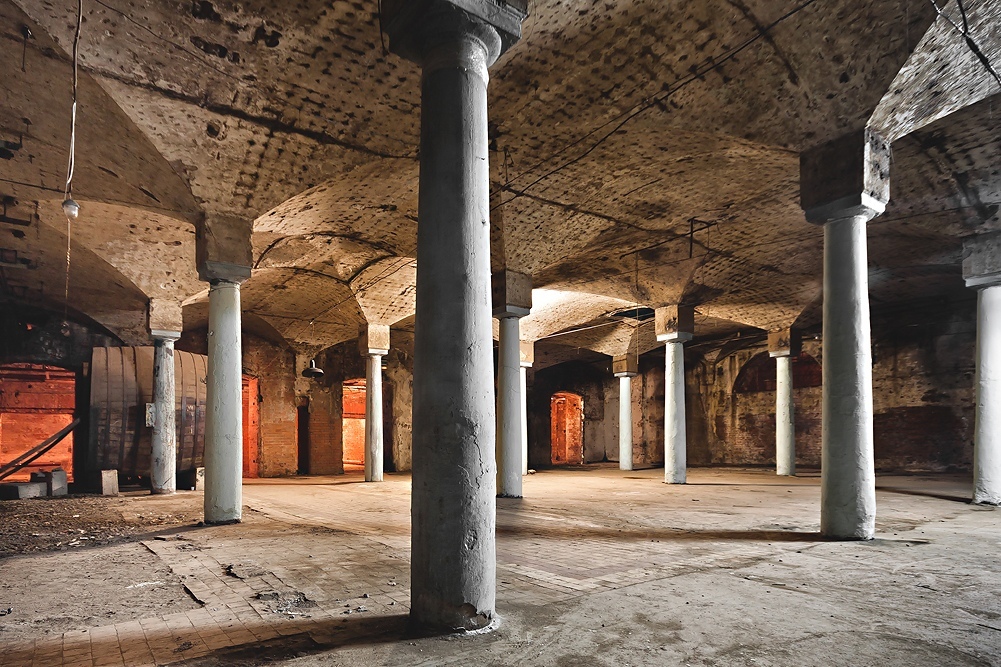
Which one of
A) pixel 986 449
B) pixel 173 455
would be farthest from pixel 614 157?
pixel 173 455

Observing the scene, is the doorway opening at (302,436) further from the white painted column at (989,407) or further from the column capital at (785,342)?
the white painted column at (989,407)

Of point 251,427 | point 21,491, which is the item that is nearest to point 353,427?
point 251,427

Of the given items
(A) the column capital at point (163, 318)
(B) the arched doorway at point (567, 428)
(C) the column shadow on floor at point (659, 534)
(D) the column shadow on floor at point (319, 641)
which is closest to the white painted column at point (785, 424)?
(C) the column shadow on floor at point (659, 534)

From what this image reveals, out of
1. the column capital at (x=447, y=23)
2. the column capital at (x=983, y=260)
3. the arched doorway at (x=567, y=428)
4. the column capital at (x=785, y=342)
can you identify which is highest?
the column capital at (x=447, y=23)

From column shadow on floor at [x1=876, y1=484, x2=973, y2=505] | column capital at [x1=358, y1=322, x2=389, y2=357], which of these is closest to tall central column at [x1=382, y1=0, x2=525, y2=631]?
column shadow on floor at [x1=876, y1=484, x2=973, y2=505]

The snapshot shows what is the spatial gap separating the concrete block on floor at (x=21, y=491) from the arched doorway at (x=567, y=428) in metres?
16.2

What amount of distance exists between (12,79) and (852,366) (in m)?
8.31

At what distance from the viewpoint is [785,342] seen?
14422mm

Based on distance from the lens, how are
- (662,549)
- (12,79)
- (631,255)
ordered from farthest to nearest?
(631,255), (12,79), (662,549)

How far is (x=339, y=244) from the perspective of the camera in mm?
10594

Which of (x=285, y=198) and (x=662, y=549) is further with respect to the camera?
(x=285, y=198)

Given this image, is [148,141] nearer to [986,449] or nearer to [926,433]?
[986,449]

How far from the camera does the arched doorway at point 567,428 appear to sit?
23375mm

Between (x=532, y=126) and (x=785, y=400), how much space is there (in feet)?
33.9
